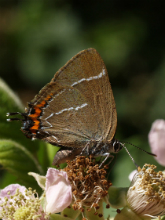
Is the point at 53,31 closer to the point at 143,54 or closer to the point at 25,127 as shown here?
the point at 143,54

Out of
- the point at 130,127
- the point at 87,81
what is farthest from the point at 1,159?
the point at 130,127

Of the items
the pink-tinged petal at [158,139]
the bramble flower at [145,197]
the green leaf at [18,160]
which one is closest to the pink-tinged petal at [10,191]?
the green leaf at [18,160]

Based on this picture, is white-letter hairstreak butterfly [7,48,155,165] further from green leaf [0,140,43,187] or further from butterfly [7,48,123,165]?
green leaf [0,140,43,187]

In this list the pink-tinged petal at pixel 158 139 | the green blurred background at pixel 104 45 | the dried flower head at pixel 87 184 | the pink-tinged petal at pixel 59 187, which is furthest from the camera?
the green blurred background at pixel 104 45

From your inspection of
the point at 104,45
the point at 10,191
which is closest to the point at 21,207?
the point at 10,191

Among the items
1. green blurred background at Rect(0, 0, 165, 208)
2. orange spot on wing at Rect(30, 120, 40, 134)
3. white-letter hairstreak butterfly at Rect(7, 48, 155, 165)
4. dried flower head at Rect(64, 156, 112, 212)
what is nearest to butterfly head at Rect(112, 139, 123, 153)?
white-letter hairstreak butterfly at Rect(7, 48, 155, 165)

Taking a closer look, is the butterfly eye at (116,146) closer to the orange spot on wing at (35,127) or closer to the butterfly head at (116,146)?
the butterfly head at (116,146)
